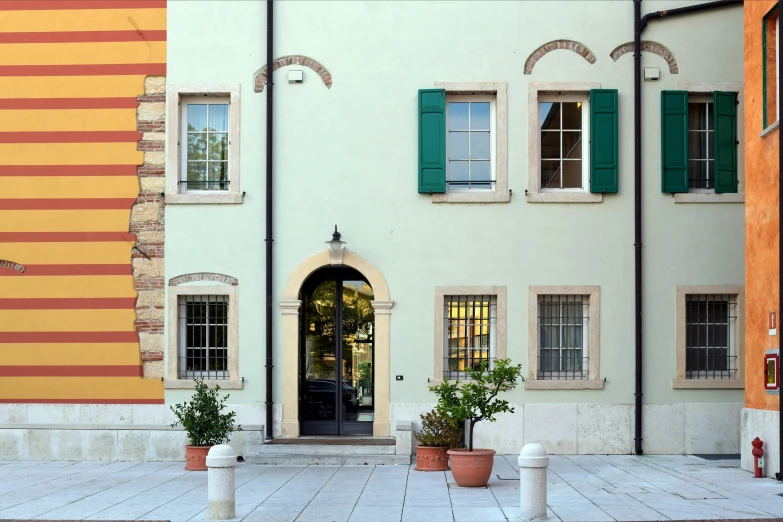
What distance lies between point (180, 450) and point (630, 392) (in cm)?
738

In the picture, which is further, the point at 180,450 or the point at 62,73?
the point at 62,73

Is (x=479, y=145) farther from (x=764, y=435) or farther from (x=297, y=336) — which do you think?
(x=764, y=435)

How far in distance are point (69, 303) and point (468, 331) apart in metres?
6.72

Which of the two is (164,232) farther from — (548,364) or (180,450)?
(548,364)

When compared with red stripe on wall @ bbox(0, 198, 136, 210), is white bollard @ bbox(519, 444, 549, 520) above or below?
below

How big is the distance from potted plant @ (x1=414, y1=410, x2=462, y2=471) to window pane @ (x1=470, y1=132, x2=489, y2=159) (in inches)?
182

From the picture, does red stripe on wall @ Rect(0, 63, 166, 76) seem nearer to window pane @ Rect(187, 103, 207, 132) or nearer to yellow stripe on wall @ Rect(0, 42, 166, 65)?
yellow stripe on wall @ Rect(0, 42, 166, 65)

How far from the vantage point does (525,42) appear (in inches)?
641

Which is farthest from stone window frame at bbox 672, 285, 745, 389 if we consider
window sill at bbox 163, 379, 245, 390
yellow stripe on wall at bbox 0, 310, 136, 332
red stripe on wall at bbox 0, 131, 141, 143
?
red stripe on wall at bbox 0, 131, 141, 143

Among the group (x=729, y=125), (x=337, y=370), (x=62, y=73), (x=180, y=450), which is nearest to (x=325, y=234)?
(x=337, y=370)

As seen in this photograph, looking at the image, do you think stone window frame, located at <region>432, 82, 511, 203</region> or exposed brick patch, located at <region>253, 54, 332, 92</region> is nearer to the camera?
stone window frame, located at <region>432, 82, 511, 203</region>

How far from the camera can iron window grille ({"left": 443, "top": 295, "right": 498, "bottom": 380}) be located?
1627 centimetres

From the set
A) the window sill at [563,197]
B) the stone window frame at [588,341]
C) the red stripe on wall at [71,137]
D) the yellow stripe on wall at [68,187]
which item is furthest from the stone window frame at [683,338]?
the red stripe on wall at [71,137]

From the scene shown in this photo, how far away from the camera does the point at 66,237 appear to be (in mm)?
16281
